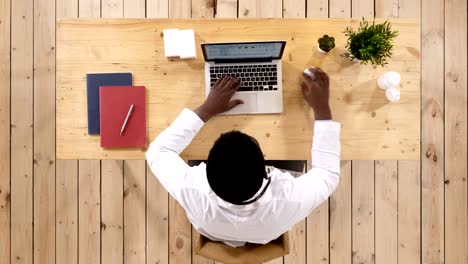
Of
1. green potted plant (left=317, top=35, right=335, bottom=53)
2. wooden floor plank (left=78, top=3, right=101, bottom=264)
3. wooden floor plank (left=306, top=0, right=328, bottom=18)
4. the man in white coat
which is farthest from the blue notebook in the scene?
wooden floor plank (left=306, top=0, right=328, bottom=18)

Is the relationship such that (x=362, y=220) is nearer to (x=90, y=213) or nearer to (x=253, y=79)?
(x=253, y=79)

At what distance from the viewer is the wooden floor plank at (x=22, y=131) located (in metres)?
2.32

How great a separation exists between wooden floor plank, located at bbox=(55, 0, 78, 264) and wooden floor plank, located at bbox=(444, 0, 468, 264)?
217cm

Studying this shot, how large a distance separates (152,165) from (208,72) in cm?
41

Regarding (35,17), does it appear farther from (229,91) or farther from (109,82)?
(229,91)

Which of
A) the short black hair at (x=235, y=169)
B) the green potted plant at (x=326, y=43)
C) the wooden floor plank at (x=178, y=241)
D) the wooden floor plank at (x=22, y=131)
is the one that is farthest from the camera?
the wooden floor plank at (x=22, y=131)

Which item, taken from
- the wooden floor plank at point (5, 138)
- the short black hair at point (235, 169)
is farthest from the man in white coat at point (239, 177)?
the wooden floor plank at point (5, 138)

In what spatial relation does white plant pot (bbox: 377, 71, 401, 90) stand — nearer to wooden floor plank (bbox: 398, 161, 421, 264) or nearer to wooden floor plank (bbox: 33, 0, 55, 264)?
wooden floor plank (bbox: 398, 161, 421, 264)

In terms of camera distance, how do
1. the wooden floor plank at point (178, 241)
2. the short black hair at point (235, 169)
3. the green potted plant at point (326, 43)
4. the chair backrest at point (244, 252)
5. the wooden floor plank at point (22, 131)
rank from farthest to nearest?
the wooden floor plank at point (22, 131), the wooden floor plank at point (178, 241), the green potted plant at point (326, 43), the chair backrest at point (244, 252), the short black hair at point (235, 169)

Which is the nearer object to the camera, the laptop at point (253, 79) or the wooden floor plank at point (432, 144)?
the laptop at point (253, 79)

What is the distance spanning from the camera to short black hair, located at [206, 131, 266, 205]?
3.42 ft

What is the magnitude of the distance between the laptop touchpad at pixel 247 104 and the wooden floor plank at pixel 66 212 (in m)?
1.27

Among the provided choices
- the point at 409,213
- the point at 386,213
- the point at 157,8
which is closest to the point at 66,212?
the point at 157,8

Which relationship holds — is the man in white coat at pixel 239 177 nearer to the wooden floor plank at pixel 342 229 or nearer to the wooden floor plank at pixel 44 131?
the wooden floor plank at pixel 342 229
